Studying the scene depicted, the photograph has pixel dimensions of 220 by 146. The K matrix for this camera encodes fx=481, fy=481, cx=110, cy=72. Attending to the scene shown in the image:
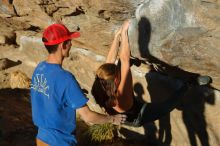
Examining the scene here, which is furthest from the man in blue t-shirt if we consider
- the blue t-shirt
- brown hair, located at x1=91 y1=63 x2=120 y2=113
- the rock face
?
the rock face

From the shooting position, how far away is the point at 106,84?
6.32 meters

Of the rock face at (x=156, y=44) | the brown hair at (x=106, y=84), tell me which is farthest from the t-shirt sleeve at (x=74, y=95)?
the rock face at (x=156, y=44)

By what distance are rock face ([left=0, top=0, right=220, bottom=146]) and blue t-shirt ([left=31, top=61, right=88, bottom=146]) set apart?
5.17 feet

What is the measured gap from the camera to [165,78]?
26.4 feet

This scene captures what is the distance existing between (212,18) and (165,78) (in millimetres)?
2481

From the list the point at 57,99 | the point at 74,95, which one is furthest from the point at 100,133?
the point at 74,95

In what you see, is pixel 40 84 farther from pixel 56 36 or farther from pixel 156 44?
pixel 156 44

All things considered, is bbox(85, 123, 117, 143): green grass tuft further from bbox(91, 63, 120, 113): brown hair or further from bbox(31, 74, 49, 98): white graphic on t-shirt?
bbox(31, 74, 49, 98): white graphic on t-shirt

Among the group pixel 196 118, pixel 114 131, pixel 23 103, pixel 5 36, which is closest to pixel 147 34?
pixel 196 118

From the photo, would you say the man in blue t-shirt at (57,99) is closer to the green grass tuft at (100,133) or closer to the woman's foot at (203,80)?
the woman's foot at (203,80)

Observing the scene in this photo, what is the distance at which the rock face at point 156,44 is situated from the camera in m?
5.97

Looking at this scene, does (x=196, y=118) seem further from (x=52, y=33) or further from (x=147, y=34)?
(x=52, y=33)

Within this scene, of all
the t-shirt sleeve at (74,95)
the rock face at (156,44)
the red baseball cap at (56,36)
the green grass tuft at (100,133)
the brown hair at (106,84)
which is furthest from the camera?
the green grass tuft at (100,133)

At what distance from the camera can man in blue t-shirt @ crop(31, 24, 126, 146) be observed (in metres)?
5.29
